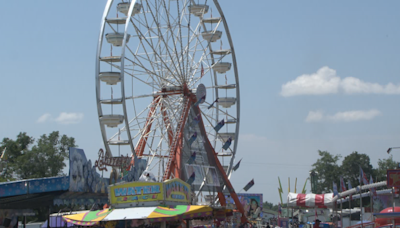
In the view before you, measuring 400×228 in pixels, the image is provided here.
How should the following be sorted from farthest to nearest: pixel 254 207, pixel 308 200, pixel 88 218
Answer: pixel 254 207 < pixel 308 200 < pixel 88 218

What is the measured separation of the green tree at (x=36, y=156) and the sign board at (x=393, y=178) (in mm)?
42792

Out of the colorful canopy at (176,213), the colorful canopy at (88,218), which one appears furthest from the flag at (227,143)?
the colorful canopy at (176,213)

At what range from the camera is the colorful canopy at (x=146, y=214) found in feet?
70.8

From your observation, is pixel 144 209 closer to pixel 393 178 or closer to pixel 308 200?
pixel 393 178

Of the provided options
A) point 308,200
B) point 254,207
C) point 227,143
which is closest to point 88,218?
point 308,200

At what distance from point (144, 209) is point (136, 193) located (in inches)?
47.4

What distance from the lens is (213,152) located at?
42.9 m

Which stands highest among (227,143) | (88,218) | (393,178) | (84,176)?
(227,143)

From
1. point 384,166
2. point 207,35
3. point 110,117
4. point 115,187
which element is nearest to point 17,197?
point 115,187

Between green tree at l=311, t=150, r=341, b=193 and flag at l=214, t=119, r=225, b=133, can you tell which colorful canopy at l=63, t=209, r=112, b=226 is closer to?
flag at l=214, t=119, r=225, b=133

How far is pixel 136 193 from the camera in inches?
928

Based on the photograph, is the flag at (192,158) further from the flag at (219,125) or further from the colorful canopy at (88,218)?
the colorful canopy at (88,218)

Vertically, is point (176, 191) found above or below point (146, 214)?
above

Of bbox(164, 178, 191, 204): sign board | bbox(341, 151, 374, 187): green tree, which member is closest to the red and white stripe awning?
bbox(164, 178, 191, 204): sign board
